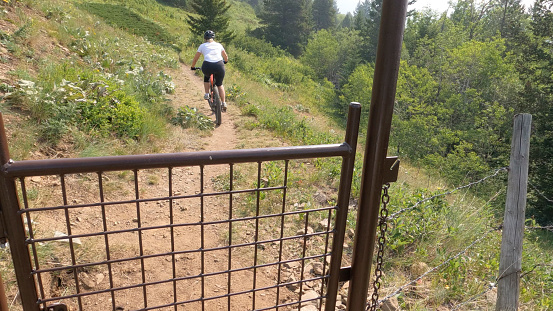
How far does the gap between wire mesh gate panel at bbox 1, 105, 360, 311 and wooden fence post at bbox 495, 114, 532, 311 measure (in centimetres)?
138

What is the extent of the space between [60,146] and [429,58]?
25556 mm

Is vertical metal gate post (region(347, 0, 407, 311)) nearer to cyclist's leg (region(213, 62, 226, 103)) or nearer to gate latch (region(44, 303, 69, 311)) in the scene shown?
gate latch (region(44, 303, 69, 311))

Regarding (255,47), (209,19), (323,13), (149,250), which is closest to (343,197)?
(149,250)

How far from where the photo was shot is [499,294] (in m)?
2.73

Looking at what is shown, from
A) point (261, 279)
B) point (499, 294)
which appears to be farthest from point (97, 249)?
point (499, 294)

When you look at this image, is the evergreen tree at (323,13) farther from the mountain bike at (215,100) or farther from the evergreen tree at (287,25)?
the mountain bike at (215,100)

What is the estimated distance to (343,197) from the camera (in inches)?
68.8

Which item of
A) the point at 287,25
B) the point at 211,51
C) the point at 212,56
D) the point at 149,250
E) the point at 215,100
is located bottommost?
the point at 149,250

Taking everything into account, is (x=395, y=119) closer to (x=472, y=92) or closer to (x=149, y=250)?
(x=472, y=92)

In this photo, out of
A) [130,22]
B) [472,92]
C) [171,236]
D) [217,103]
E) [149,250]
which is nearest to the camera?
[171,236]

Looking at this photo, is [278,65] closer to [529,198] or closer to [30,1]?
[529,198]

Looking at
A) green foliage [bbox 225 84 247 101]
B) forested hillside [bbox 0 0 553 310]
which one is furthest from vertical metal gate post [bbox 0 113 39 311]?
green foliage [bbox 225 84 247 101]

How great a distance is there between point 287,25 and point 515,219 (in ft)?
145

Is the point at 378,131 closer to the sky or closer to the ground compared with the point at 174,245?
closer to the sky
